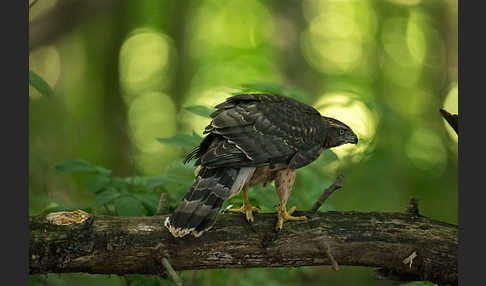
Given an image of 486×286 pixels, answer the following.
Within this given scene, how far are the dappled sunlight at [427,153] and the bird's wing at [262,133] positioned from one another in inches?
266

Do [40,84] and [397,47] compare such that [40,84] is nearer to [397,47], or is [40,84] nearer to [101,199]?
[101,199]

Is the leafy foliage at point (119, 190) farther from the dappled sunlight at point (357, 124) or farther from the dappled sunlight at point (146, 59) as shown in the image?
the dappled sunlight at point (146, 59)

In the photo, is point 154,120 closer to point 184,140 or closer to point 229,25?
point 229,25

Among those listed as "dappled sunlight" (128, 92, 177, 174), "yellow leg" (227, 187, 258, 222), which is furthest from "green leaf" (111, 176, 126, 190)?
"dappled sunlight" (128, 92, 177, 174)

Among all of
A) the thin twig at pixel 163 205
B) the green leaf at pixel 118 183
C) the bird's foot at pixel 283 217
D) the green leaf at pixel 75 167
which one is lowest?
the bird's foot at pixel 283 217

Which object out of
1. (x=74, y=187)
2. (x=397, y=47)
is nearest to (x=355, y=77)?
(x=397, y=47)

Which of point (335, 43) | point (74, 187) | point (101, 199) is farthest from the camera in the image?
point (335, 43)

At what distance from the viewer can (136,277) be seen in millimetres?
3609

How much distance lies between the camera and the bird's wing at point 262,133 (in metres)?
3.50

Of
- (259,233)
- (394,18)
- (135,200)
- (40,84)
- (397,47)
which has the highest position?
(394,18)

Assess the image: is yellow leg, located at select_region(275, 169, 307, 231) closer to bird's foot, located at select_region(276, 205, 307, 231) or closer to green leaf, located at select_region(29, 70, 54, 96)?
bird's foot, located at select_region(276, 205, 307, 231)

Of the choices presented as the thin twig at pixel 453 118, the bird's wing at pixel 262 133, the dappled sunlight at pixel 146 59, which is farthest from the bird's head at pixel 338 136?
the dappled sunlight at pixel 146 59

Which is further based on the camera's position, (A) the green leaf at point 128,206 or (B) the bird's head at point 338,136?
(B) the bird's head at point 338,136

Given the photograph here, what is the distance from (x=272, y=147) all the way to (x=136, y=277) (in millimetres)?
1523
